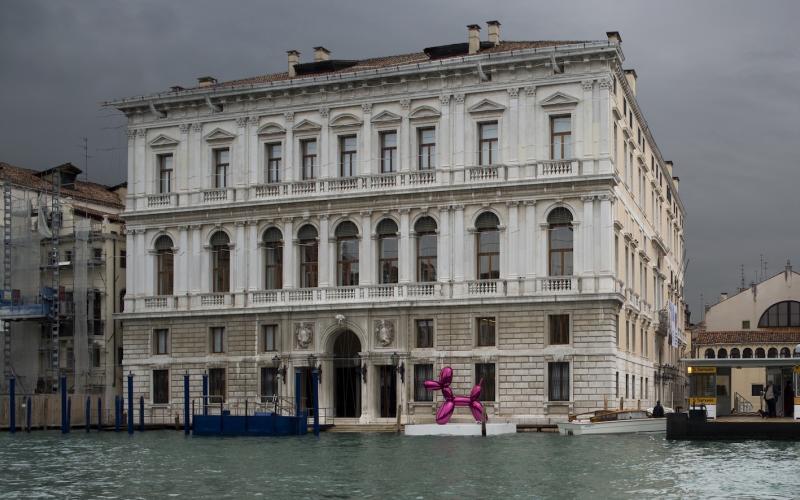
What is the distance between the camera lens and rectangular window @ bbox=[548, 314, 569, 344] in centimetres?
4716

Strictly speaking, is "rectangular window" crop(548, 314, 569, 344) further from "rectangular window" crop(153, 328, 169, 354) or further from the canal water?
"rectangular window" crop(153, 328, 169, 354)

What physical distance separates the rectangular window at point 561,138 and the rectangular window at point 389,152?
633 cm

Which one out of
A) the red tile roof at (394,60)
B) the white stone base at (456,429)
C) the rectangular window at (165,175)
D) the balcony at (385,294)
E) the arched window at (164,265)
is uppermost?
the red tile roof at (394,60)

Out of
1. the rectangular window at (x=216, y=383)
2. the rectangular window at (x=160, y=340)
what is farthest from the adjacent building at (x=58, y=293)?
the rectangular window at (x=216, y=383)

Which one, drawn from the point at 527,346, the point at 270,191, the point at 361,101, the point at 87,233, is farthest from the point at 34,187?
the point at 527,346

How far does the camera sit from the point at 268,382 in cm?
5197

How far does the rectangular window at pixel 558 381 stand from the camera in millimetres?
47094

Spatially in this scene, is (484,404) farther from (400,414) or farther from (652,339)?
(652,339)

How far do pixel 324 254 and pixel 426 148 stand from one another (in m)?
5.75

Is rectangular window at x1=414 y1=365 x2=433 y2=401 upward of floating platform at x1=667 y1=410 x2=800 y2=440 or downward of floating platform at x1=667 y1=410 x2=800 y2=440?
upward

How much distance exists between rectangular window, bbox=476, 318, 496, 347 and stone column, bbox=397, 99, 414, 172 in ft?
21.4

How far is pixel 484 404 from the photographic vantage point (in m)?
47.9

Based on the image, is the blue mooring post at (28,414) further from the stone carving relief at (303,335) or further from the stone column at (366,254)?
the stone column at (366,254)

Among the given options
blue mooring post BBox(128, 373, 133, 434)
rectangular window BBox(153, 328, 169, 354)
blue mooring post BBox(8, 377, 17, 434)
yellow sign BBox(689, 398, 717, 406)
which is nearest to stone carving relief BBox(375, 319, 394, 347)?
blue mooring post BBox(128, 373, 133, 434)
